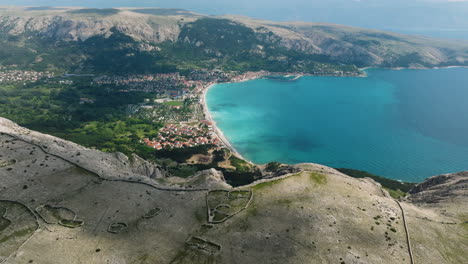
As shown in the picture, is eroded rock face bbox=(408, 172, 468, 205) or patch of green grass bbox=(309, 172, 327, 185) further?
patch of green grass bbox=(309, 172, 327, 185)

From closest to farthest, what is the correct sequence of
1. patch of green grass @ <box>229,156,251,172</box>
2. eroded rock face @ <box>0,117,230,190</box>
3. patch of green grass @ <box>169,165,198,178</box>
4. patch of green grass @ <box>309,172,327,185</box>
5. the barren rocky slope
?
the barren rocky slope < patch of green grass @ <box>309,172,327,185</box> < eroded rock face @ <box>0,117,230,190</box> < patch of green grass @ <box>169,165,198,178</box> < patch of green grass @ <box>229,156,251,172</box>

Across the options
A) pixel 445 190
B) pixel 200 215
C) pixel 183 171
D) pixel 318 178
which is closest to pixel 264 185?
pixel 318 178

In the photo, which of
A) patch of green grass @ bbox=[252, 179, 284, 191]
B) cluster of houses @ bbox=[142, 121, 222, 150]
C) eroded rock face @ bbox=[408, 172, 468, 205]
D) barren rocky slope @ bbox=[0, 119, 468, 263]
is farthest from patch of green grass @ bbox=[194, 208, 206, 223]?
cluster of houses @ bbox=[142, 121, 222, 150]

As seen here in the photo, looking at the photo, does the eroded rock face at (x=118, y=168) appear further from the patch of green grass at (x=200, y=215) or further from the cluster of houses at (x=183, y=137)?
the cluster of houses at (x=183, y=137)

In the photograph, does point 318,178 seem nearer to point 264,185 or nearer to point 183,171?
point 264,185

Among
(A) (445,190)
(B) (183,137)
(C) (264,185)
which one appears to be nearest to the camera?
(C) (264,185)

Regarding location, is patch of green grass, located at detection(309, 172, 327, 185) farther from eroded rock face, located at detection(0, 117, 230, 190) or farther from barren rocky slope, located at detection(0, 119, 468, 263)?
eroded rock face, located at detection(0, 117, 230, 190)

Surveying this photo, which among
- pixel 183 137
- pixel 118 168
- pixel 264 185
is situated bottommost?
pixel 183 137

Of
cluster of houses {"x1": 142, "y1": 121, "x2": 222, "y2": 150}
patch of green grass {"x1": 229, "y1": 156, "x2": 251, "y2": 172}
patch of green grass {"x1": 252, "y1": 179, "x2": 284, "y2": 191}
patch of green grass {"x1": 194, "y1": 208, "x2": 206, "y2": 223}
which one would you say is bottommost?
cluster of houses {"x1": 142, "y1": 121, "x2": 222, "y2": 150}
